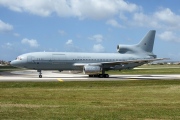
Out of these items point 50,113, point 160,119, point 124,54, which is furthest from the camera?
point 124,54

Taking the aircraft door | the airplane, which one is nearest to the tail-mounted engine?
the airplane

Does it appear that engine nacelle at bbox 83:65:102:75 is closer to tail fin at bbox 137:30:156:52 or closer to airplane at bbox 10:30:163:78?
airplane at bbox 10:30:163:78

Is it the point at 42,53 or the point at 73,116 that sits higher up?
the point at 42,53

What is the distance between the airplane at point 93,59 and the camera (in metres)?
42.4

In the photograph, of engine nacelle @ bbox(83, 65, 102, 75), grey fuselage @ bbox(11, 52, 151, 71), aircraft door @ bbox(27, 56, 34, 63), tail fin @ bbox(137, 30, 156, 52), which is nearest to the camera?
aircraft door @ bbox(27, 56, 34, 63)

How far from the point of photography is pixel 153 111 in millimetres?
12125

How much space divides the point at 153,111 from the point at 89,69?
99.9 ft

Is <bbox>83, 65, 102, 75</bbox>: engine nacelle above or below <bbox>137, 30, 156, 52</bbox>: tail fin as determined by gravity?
below

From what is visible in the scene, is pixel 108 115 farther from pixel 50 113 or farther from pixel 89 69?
pixel 89 69

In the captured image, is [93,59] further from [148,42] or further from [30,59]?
[148,42]

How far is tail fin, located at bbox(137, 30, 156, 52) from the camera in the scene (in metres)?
50.3

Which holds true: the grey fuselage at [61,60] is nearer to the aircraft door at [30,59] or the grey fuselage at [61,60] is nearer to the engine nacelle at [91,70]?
the aircraft door at [30,59]

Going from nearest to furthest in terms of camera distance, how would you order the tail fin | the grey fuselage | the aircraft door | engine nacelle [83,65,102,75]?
the aircraft door
the grey fuselage
engine nacelle [83,65,102,75]
the tail fin

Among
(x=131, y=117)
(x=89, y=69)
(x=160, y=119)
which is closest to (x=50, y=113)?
(x=131, y=117)
